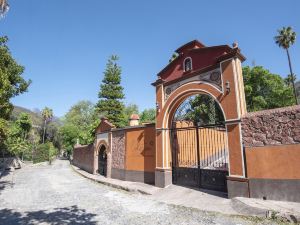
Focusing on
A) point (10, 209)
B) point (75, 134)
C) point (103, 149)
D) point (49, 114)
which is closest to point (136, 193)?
point (10, 209)

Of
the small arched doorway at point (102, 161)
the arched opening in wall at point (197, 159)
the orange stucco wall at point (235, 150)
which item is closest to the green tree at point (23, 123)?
the small arched doorway at point (102, 161)

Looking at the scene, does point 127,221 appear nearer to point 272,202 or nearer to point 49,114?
point 272,202

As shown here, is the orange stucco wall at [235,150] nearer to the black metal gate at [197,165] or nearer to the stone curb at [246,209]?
the black metal gate at [197,165]

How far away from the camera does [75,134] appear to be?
45.1m

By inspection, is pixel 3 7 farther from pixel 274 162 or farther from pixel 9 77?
pixel 274 162

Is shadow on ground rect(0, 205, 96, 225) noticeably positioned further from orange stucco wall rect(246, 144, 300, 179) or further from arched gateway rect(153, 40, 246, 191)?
orange stucco wall rect(246, 144, 300, 179)

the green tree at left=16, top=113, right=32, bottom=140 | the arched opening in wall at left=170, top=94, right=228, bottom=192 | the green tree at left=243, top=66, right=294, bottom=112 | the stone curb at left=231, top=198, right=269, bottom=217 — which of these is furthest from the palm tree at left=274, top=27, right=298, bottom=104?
the green tree at left=16, top=113, right=32, bottom=140

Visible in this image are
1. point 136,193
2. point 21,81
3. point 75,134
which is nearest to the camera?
point 136,193

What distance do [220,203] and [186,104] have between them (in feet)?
18.4

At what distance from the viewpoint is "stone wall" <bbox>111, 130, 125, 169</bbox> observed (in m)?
15.1

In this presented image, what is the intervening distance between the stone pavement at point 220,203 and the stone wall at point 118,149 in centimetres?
366

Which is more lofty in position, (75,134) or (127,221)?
(75,134)

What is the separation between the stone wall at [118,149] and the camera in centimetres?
1510

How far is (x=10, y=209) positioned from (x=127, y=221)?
502cm
